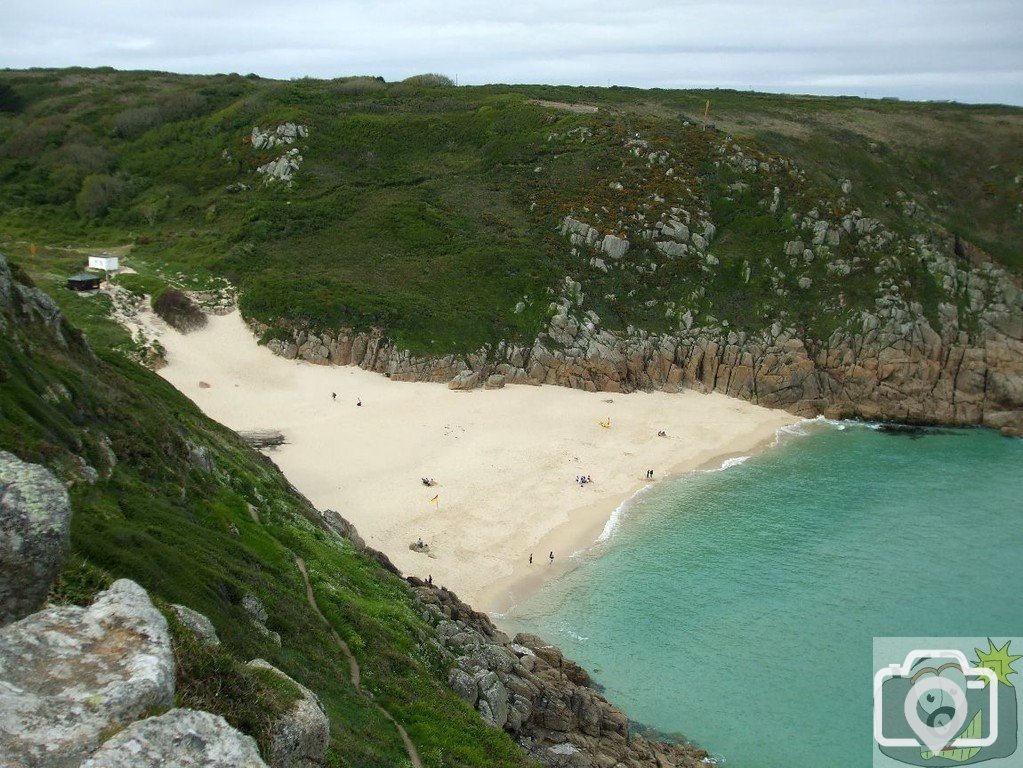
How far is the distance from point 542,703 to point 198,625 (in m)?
15.5

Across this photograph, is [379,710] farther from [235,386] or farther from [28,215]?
[28,215]

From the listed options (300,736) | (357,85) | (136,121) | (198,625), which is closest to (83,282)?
(136,121)

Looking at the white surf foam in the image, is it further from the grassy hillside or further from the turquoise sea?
the grassy hillside

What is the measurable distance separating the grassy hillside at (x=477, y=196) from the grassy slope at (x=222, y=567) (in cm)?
3574

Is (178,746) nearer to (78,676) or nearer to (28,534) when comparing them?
(78,676)

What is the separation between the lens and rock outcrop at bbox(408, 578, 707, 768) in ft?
79.9

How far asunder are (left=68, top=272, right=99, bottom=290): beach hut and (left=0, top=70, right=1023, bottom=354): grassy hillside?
5.58 m

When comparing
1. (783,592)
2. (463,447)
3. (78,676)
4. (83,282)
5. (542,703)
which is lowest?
(783,592)

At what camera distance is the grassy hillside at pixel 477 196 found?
222 ft

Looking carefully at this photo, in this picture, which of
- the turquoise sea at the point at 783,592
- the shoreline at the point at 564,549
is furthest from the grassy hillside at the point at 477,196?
the turquoise sea at the point at 783,592

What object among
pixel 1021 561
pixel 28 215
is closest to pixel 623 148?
pixel 1021 561

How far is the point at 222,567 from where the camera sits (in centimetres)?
1981

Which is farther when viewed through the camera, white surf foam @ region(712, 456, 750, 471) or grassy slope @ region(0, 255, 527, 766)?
white surf foam @ region(712, 456, 750, 471)

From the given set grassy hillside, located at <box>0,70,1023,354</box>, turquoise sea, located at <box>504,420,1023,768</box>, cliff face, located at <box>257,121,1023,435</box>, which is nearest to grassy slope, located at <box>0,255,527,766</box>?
turquoise sea, located at <box>504,420,1023,768</box>
